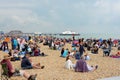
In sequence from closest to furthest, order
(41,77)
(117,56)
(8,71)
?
(8,71)
(41,77)
(117,56)

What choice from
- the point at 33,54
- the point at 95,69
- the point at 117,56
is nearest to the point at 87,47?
the point at 117,56

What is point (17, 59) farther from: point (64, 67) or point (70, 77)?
point (70, 77)

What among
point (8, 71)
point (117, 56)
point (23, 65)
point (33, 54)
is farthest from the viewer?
point (117, 56)

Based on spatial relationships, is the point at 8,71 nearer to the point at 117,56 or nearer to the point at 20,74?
the point at 20,74

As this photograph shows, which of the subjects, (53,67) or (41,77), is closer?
(41,77)

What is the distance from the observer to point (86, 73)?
13.5m

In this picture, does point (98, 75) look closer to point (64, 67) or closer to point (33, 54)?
point (64, 67)

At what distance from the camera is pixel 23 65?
558 inches

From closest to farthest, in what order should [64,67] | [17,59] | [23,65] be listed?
[23,65] → [64,67] → [17,59]

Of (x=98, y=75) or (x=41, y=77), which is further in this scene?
(x=98, y=75)

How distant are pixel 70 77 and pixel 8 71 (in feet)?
8.87

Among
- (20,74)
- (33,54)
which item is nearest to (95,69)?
(20,74)

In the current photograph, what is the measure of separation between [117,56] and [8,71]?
39.0 feet

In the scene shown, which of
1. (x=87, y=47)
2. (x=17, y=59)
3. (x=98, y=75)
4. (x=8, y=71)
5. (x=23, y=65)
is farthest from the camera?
(x=87, y=47)
